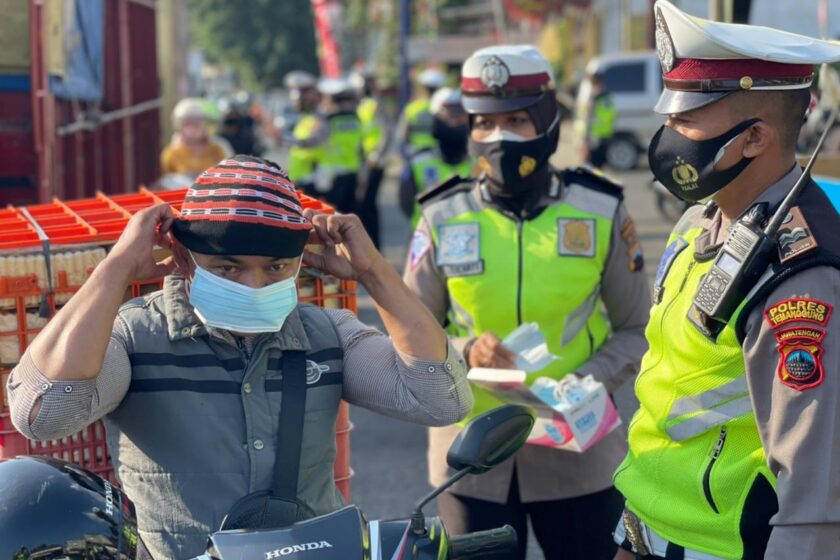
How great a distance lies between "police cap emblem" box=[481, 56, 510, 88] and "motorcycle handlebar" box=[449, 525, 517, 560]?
1797 mm

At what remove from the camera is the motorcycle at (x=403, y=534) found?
7.41ft

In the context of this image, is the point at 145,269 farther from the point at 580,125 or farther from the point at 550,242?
the point at 580,125

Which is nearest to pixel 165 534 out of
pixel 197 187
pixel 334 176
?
pixel 197 187

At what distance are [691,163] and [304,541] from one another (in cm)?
112

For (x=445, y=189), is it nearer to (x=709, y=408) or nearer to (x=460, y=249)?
(x=460, y=249)

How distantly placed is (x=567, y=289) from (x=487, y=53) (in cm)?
81

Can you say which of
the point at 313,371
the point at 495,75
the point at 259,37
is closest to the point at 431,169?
the point at 495,75

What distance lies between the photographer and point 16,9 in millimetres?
7746

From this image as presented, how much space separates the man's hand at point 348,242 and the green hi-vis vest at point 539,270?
0.91 meters

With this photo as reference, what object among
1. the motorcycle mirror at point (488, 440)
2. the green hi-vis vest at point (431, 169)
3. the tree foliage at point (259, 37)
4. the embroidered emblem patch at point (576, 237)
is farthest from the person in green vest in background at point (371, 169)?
the tree foliage at point (259, 37)

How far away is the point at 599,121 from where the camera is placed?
71.9 ft

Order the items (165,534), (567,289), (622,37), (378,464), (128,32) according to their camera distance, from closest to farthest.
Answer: (165,534)
(567,289)
(378,464)
(128,32)
(622,37)

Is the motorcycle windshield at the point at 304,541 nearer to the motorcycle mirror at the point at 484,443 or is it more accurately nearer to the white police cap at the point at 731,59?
the motorcycle mirror at the point at 484,443

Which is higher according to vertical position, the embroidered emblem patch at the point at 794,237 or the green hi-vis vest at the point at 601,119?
the embroidered emblem patch at the point at 794,237
